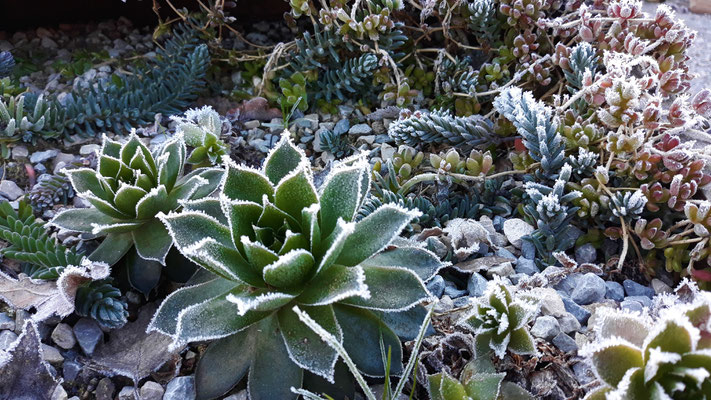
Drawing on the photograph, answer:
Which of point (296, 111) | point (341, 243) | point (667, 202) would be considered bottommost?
point (296, 111)

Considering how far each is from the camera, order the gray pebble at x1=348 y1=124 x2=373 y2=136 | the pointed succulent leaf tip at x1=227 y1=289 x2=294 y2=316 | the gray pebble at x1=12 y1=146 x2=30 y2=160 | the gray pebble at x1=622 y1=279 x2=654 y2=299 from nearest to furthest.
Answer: the pointed succulent leaf tip at x1=227 y1=289 x2=294 y2=316 < the gray pebble at x1=622 y1=279 x2=654 y2=299 < the gray pebble at x1=12 y1=146 x2=30 y2=160 < the gray pebble at x1=348 y1=124 x2=373 y2=136

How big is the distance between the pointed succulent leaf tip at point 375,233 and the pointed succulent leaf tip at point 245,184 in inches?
8.7

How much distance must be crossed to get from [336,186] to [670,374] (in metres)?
0.76

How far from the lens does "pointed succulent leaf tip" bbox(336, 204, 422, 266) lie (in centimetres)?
130

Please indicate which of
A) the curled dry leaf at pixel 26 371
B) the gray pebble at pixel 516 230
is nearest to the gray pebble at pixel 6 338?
the curled dry leaf at pixel 26 371

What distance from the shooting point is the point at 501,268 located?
1.67 m

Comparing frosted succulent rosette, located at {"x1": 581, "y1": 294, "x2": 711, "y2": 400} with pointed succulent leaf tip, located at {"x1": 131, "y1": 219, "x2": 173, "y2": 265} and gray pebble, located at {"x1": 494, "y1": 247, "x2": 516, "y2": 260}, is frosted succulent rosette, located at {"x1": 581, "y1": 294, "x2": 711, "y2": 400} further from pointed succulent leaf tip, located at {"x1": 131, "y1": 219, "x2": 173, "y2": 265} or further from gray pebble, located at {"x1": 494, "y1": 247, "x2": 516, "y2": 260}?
pointed succulent leaf tip, located at {"x1": 131, "y1": 219, "x2": 173, "y2": 265}

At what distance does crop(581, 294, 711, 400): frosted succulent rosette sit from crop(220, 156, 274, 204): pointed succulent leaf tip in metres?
0.77

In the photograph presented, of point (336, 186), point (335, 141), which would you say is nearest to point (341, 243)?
point (336, 186)

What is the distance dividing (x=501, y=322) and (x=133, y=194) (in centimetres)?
97

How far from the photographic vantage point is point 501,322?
1.31 meters

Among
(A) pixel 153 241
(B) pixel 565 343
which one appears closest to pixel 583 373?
(B) pixel 565 343

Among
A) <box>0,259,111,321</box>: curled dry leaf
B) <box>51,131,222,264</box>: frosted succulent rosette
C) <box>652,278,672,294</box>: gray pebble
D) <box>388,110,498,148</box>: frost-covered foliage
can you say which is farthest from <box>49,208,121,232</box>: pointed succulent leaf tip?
<box>652,278,672,294</box>: gray pebble

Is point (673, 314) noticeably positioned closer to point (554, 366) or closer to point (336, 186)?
point (554, 366)
